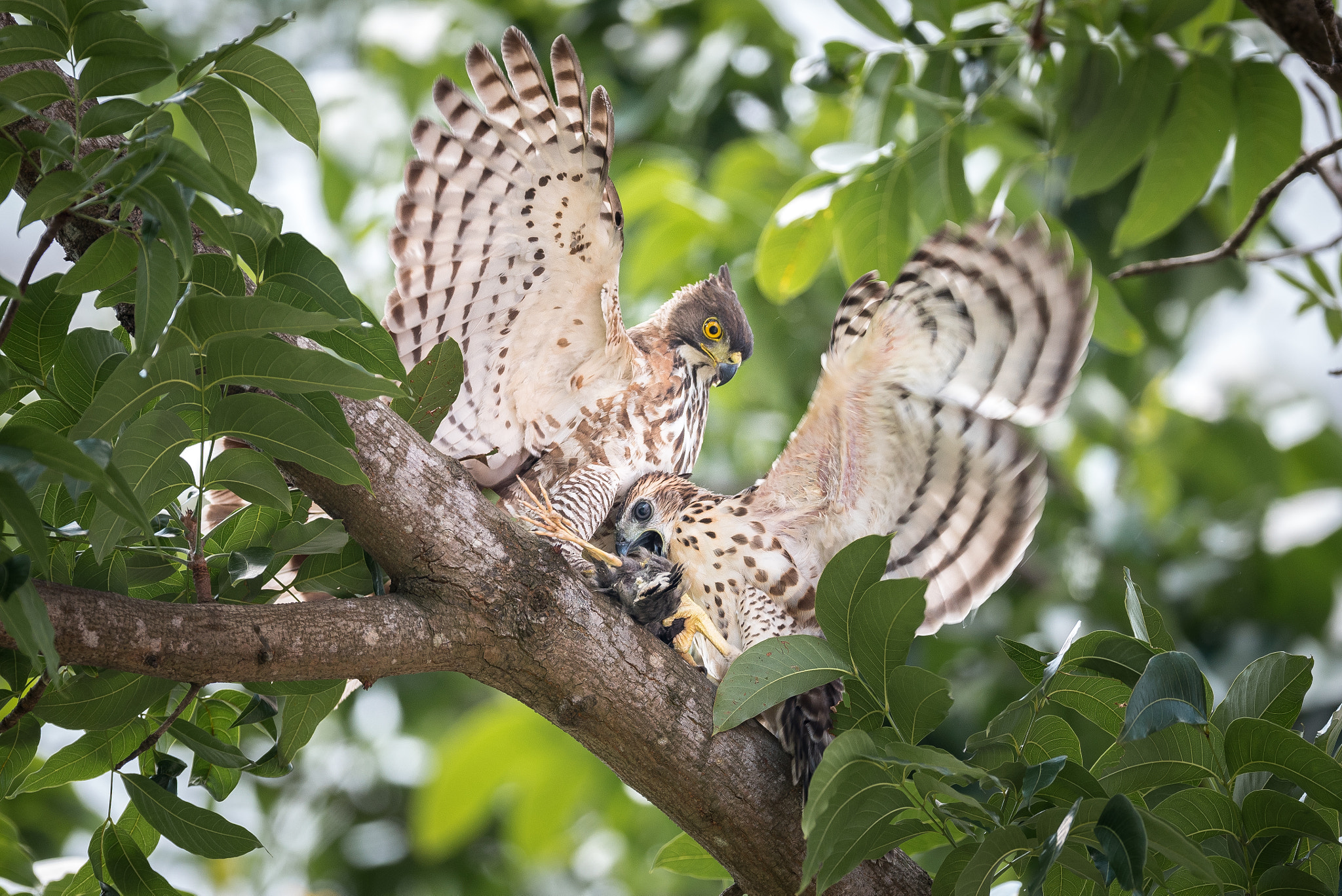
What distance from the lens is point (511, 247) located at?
256cm

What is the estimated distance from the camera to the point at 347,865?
732cm

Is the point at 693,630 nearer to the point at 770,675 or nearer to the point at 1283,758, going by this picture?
the point at 770,675

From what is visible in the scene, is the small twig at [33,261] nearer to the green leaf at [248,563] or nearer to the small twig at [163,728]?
the green leaf at [248,563]

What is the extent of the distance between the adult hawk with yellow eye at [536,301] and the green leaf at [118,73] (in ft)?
3.08

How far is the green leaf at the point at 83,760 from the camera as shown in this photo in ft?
6.23

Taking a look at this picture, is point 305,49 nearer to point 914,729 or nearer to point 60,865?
point 60,865

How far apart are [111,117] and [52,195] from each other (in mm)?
181

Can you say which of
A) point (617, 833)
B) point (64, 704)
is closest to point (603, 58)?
point (617, 833)

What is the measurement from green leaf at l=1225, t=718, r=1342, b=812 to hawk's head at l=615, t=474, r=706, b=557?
4.41 feet

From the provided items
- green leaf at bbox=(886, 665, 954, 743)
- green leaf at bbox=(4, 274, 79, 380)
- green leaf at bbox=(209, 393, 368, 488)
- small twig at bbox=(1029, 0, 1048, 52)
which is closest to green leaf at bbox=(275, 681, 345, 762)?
green leaf at bbox=(209, 393, 368, 488)

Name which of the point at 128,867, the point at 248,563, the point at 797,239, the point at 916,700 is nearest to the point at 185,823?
the point at 128,867

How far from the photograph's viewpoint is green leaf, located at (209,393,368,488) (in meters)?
1.49

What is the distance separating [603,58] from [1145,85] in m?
Answer: 3.73

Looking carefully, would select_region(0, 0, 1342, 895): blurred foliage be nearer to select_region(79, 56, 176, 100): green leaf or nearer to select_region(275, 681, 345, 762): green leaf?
select_region(79, 56, 176, 100): green leaf
